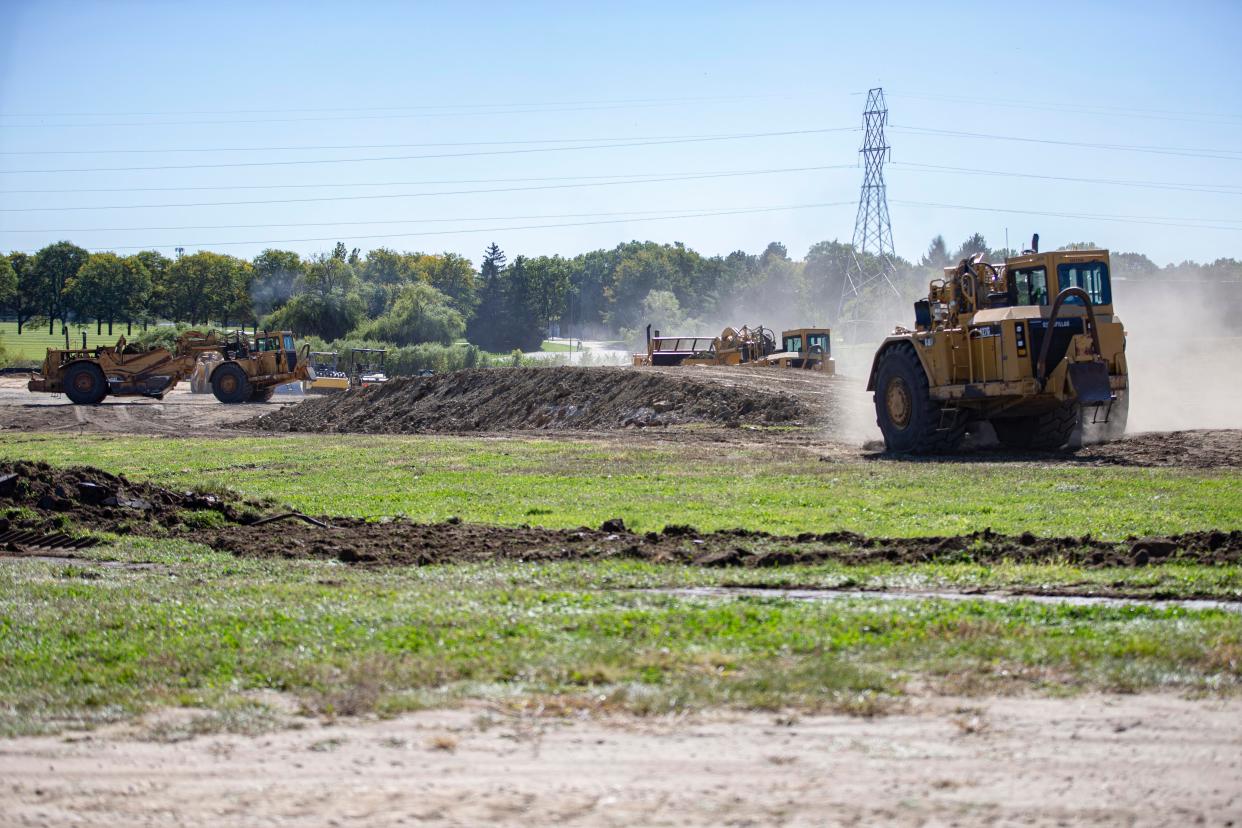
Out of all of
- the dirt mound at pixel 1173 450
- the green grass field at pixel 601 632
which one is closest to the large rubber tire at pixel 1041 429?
the dirt mound at pixel 1173 450

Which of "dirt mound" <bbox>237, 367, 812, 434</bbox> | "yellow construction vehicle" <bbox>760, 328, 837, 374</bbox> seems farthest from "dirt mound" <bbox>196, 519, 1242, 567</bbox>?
"yellow construction vehicle" <bbox>760, 328, 837, 374</bbox>

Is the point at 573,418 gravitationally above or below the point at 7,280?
below

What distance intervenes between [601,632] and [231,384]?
180 feet

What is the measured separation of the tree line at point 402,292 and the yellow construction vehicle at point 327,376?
15317mm

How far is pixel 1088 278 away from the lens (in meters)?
23.0

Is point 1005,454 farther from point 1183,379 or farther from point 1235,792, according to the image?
point 1235,792

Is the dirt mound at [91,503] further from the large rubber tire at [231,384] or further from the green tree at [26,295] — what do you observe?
the green tree at [26,295]

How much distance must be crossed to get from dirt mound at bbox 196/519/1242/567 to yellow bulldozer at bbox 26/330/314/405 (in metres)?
47.4

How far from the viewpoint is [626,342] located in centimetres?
15888

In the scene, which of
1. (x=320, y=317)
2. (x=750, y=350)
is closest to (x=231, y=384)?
(x=750, y=350)

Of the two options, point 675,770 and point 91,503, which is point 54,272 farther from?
point 675,770

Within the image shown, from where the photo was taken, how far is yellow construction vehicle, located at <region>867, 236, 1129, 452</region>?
22203 mm

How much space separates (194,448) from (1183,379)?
89.7ft

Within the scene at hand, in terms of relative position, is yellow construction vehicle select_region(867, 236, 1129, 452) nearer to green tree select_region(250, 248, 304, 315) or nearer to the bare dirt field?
the bare dirt field
